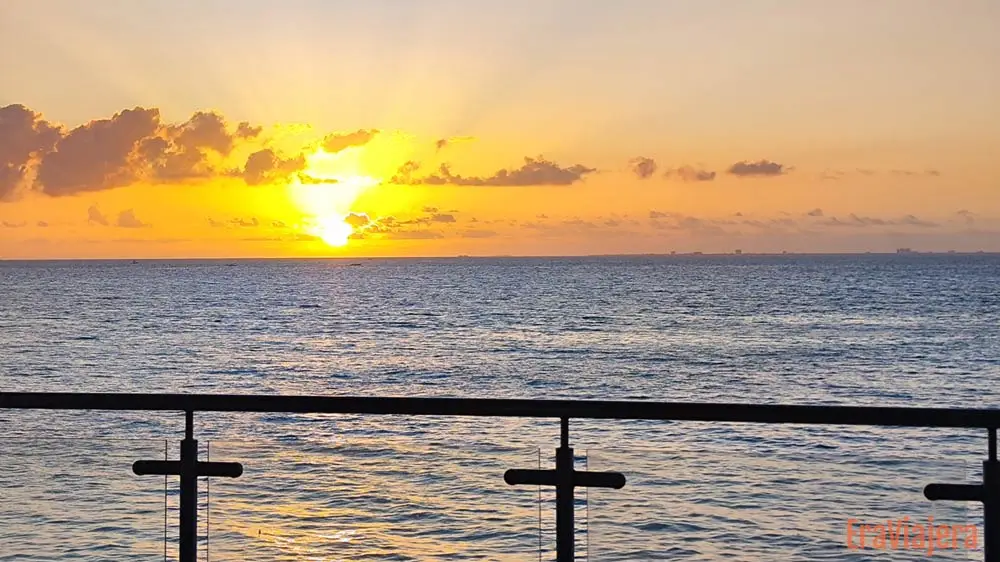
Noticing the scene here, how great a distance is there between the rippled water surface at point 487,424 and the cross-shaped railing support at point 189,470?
34mm

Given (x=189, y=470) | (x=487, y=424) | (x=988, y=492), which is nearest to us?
(x=988, y=492)

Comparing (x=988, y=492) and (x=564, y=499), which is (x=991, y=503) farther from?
(x=564, y=499)

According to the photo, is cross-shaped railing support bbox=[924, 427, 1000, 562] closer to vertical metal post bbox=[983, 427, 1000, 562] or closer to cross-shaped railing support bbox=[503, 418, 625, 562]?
vertical metal post bbox=[983, 427, 1000, 562]

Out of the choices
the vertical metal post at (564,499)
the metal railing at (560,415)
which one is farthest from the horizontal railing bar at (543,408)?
the vertical metal post at (564,499)

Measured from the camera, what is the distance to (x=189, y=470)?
3406mm

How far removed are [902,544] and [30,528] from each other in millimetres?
2696

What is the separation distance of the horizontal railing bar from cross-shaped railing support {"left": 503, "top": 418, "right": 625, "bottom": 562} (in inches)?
→ 5.2

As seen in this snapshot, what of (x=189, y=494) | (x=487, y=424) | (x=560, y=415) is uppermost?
(x=560, y=415)

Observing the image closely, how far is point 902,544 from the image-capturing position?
10.0 feet

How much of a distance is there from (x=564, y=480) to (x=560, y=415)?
0.70 ft

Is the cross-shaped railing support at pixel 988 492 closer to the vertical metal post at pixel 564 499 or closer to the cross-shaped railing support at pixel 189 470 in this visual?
the vertical metal post at pixel 564 499

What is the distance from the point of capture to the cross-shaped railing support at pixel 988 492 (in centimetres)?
307

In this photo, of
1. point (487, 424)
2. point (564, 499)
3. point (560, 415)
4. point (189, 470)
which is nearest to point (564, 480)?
point (564, 499)

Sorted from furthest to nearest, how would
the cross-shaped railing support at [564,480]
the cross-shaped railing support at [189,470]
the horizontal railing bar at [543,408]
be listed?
the cross-shaped railing support at [189,470] < the cross-shaped railing support at [564,480] < the horizontal railing bar at [543,408]
